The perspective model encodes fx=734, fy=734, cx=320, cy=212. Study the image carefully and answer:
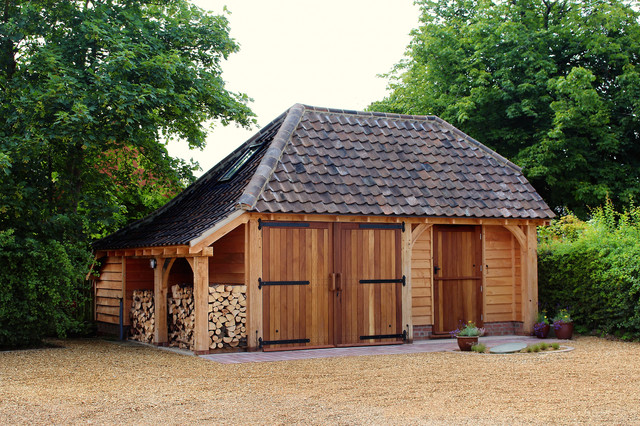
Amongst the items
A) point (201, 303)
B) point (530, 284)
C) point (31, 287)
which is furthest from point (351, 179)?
point (31, 287)

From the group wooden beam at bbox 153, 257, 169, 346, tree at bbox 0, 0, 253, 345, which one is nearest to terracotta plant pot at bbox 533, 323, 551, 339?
wooden beam at bbox 153, 257, 169, 346

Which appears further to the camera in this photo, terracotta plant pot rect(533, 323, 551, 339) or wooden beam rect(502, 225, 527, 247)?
wooden beam rect(502, 225, 527, 247)

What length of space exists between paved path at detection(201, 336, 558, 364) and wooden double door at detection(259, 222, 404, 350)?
30cm

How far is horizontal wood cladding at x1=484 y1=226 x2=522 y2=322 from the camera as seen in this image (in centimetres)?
1455

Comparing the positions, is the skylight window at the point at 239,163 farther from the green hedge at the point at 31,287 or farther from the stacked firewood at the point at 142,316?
the green hedge at the point at 31,287

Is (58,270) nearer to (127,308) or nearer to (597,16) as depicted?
(127,308)

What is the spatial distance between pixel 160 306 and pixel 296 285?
2718 millimetres

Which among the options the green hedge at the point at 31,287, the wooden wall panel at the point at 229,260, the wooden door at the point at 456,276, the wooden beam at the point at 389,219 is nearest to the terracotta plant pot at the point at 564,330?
the wooden door at the point at 456,276

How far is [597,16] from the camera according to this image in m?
22.0

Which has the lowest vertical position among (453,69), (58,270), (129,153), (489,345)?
(489,345)

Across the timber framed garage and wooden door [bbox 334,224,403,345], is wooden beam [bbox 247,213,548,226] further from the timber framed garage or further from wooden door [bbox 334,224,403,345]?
wooden door [bbox 334,224,403,345]

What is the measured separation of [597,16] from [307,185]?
1373 cm

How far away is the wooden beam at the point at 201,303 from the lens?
11.6 metres

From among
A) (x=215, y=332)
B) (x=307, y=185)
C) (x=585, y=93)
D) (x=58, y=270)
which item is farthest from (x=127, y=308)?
(x=585, y=93)
